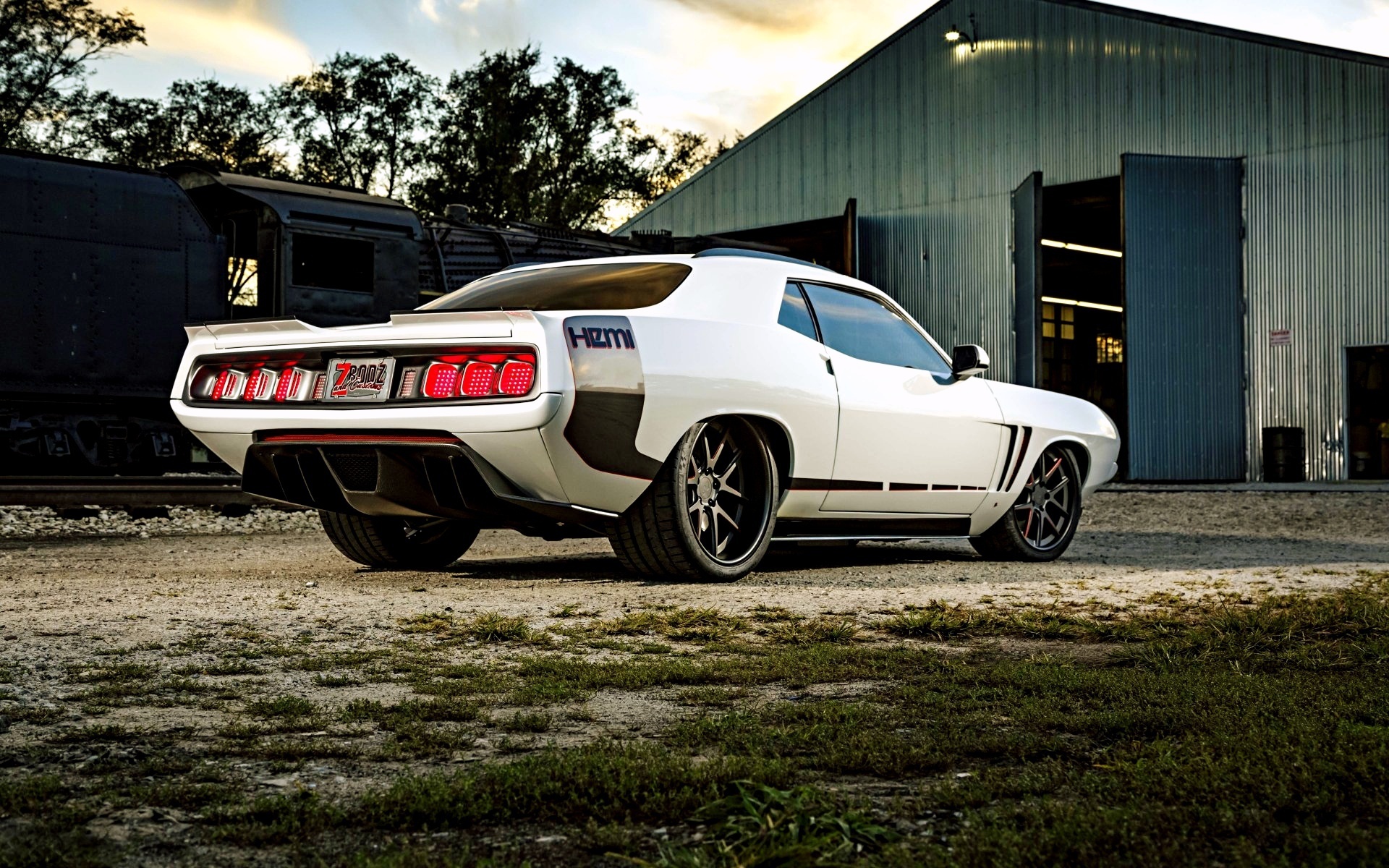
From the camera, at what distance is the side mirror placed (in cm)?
682

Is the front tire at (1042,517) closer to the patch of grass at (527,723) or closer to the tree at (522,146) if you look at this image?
the patch of grass at (527,723)

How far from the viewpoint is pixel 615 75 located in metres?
56.4

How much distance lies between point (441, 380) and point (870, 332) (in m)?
2.51

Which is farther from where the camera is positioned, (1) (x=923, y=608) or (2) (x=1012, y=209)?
(2) (x=1012, y=209)

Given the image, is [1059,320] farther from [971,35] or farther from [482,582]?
[482,582]

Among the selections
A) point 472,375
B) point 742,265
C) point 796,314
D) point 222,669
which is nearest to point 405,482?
point 472,375

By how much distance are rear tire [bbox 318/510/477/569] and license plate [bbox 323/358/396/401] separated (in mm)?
1210

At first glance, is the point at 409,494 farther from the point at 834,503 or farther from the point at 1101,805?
the point at 1101,805

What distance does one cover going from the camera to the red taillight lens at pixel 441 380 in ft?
16.7

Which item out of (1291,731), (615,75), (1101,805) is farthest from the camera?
(615,75)

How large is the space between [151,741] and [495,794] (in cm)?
92

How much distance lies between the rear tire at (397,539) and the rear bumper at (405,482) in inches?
28.3

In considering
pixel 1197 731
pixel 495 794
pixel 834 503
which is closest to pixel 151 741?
pixel 495 794

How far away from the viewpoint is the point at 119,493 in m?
10.3
